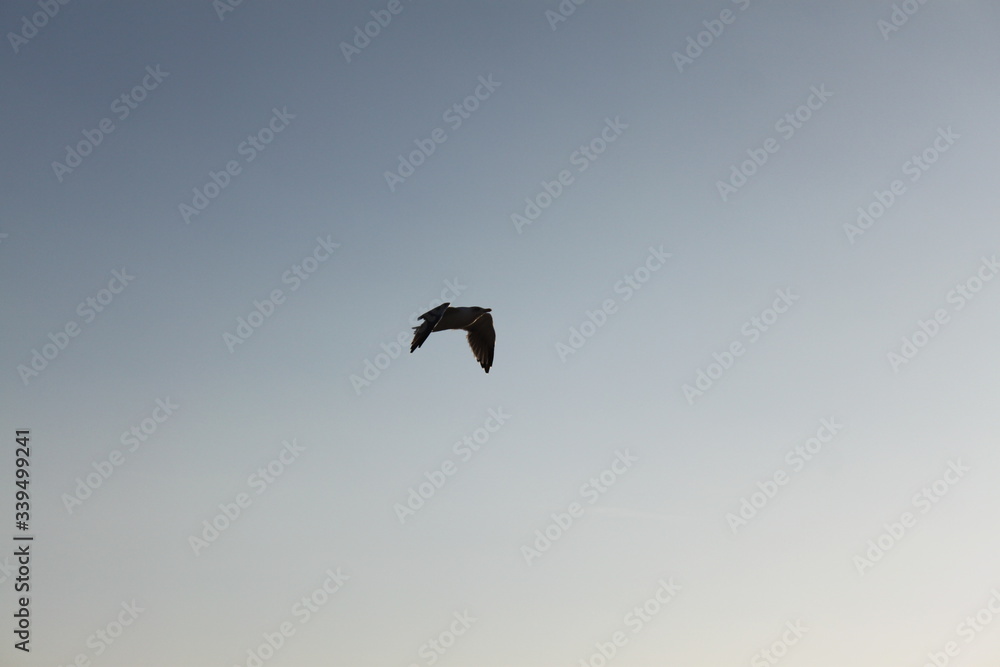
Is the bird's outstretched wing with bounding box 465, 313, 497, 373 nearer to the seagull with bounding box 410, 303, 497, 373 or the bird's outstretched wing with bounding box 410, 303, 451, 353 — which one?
the seagull with bounding box 410, 303, 497, 373

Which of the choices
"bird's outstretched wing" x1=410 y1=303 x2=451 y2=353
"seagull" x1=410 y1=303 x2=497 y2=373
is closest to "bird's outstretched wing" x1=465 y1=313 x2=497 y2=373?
"seagull" x1=410 y1=303 x2=497 y2=373

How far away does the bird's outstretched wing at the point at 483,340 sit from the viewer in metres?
35.6

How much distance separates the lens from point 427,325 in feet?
98.7

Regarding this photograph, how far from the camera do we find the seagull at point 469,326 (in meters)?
29.6

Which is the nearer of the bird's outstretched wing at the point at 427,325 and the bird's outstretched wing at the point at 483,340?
the bird's outstretched wing at the point at 427,325

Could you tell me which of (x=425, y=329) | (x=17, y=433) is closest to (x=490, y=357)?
(x=425, y=329)

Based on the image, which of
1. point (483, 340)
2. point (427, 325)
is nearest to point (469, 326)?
point (483, 340)

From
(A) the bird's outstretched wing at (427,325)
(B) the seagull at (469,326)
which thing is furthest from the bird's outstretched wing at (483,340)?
(A) the bird's outstretched wing at (427,325)

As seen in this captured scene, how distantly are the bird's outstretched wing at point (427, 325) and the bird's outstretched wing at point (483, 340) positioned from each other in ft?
13.7

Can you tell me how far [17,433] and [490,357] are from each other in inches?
820

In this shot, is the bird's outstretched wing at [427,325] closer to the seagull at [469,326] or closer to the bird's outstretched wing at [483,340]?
the seagull at [469,326]

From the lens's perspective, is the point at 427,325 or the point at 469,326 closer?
the point at 427,325

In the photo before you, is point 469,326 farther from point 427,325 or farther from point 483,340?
point 427,325

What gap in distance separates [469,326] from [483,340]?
1.00 metres
